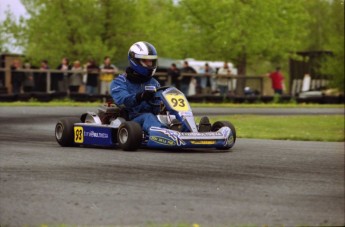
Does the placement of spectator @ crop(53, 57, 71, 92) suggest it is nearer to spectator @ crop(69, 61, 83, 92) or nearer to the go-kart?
spectator @ crop(69, 61, 83, 92)

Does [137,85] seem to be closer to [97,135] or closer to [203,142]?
[97,135]

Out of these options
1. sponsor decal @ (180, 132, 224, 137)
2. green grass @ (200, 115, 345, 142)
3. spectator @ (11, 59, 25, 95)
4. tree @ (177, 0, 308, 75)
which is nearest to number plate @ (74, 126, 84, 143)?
sponsor decal @ (180, 132, 224, 137)

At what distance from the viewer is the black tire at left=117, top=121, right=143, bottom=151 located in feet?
39.8

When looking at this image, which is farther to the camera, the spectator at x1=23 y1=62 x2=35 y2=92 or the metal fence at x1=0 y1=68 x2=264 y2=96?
the metal fence at x1=0 y1=68 x2=264 y2=96

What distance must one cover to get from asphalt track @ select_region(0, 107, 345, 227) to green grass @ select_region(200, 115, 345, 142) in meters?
2.46

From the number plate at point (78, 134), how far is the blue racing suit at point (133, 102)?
2.10ft

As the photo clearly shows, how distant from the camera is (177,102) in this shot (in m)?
12.5

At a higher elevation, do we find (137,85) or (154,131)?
(137,85)

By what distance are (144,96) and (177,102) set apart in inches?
16.2

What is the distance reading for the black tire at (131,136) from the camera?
39.8 ft

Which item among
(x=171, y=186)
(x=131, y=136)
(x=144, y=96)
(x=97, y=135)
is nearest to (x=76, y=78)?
(x=97, y=135)

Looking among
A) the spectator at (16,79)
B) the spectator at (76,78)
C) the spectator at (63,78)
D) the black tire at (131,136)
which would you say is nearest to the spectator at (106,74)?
the spectator at (76,78)

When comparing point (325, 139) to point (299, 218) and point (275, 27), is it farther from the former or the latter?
point (275, 27)

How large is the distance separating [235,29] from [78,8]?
640 centimetres
